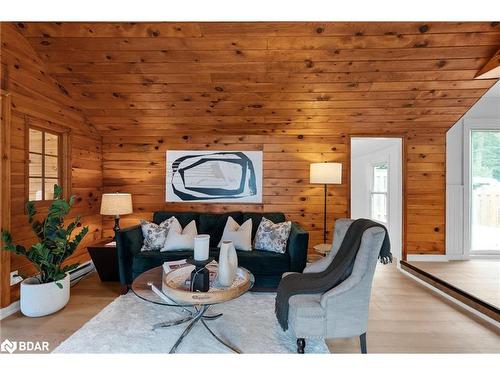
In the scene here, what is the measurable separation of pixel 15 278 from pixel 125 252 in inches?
38.5

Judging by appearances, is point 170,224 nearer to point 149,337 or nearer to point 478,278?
point 149,337

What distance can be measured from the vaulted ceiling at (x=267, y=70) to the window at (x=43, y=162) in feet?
2.07

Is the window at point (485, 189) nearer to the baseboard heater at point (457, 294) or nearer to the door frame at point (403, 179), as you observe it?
the door frame at point (403, 179)

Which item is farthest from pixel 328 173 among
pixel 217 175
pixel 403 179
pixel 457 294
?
pixel 457 294

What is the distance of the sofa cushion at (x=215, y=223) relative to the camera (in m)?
3.53

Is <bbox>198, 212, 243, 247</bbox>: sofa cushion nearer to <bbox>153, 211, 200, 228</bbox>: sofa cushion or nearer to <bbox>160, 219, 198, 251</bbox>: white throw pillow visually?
<bbox>153, 211, 200, 228</bbox>: sofa cushion

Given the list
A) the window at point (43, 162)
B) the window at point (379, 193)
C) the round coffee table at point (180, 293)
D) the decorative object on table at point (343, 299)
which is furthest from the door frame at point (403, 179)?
the window at point (43, 162)

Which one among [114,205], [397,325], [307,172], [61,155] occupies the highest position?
[61,155]

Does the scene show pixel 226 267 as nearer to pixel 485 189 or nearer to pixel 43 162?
pixel 43 162

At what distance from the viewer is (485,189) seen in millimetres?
4145

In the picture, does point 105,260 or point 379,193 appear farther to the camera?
point 379,193

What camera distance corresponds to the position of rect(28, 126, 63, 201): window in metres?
2.87

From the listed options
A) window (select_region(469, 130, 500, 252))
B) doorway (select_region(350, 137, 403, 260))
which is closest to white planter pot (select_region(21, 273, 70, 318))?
doorway (select_region(350, 137, 403, 260))
